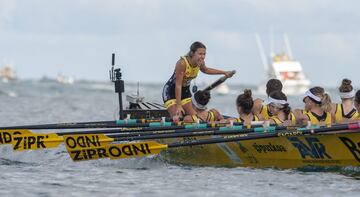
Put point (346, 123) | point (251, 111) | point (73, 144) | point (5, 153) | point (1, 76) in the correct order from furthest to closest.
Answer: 1. point (1, 76)
2. point (5, 153)
3. point (251, 111)
4. point (73, 144)
5. point (346, 123)

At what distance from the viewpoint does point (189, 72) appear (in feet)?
60.6

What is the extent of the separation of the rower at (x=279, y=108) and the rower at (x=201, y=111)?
142 centimetres

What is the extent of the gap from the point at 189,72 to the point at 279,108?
2451mm

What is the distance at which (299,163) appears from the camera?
622 inches

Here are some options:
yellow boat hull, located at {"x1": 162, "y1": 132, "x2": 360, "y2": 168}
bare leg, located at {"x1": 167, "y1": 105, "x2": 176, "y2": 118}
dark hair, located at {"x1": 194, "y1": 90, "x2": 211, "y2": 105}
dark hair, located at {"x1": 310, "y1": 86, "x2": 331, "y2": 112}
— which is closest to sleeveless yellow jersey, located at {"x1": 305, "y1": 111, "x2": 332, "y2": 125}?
dark hair, located at {"x1": 310, "y1": 86, "x2": 331, "y2": 112}

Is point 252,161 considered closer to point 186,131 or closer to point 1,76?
point 186,131

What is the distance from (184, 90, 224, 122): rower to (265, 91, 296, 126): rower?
1424 millimetres

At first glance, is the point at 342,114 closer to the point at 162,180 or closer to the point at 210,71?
the point at 162,180

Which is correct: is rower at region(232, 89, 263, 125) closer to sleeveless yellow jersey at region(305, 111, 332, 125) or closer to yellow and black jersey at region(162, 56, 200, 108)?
sleeveless yellow jersey at region(305, 111, 332, 125)

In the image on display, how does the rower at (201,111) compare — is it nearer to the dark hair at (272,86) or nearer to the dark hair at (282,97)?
the dark hair at (272,86)

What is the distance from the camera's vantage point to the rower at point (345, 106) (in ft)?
53.0

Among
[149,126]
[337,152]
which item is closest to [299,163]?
[337,152]

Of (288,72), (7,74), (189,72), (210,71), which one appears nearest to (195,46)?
(189,72)

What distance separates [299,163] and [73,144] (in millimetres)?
3807
